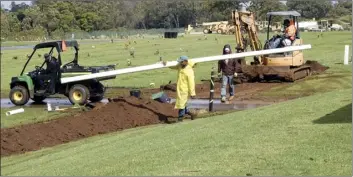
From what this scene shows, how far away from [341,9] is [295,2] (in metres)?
23.1

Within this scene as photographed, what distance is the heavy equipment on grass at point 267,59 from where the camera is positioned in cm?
2591

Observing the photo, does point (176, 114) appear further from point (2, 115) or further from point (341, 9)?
point (341, 9)

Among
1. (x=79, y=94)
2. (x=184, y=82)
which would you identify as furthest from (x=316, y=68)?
(x=184, y=82)

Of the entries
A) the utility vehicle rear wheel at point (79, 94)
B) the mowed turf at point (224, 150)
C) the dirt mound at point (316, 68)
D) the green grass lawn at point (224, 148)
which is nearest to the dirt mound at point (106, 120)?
the green grass lawn at point (224, 148)

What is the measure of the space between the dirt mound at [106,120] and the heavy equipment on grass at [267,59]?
9.42m

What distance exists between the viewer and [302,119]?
1220 centimetres

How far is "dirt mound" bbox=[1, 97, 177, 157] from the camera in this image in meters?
11.9

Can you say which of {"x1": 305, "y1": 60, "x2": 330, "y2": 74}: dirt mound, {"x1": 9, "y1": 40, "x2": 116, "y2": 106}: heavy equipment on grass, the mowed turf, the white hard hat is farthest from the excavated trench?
{"x1": 305, "y1": 60, "x2": 330, "y2": 74}: dirt mound

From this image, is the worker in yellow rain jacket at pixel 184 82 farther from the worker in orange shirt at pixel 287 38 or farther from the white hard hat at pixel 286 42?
the worker in orange shirt at pixel 287 38

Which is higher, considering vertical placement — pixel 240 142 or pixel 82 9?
pixel 82 9

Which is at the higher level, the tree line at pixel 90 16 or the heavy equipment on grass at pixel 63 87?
the tree line at pixel 90 16

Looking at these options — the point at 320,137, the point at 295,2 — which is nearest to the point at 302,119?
the point at 320,137

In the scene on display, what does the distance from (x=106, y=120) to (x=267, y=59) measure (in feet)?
42.9

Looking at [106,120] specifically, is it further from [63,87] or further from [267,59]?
[267,59]
